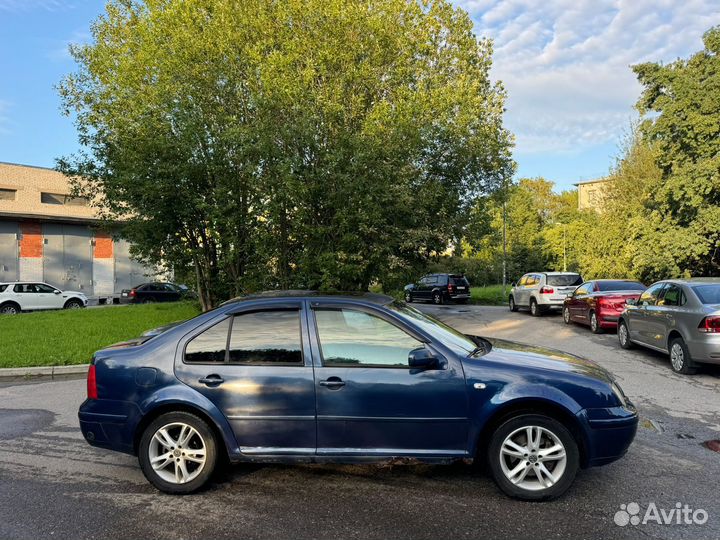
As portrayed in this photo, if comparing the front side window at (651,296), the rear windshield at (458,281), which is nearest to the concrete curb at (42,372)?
the front side window at (651,296)

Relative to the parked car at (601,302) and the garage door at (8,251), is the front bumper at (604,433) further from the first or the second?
the garage door at (8,251)

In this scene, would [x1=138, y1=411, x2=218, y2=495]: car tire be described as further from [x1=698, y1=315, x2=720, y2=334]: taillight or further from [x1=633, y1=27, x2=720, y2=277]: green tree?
[x1=633, y1=27, x2=720, y2=277]: green tree

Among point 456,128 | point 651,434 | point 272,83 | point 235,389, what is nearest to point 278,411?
point 235,389

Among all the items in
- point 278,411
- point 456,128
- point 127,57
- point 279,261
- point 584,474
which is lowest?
point 584,474

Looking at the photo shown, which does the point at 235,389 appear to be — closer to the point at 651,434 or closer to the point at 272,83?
the point at 651,434

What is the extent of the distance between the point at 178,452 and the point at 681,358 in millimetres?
7944

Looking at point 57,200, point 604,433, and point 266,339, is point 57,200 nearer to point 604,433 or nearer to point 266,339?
point 266,339

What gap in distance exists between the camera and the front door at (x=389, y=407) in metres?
3.75

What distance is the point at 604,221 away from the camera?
29.2 metres

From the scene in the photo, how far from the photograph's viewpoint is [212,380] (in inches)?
154

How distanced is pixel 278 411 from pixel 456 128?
14507 mm

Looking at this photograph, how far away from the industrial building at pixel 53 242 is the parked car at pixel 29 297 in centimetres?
690

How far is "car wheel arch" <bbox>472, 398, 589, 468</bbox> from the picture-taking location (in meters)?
3.71

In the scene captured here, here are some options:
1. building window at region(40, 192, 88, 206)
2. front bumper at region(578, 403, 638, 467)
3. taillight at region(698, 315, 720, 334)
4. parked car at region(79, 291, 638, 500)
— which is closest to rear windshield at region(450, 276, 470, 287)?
taillight at region(698, 315, 720, 334)
